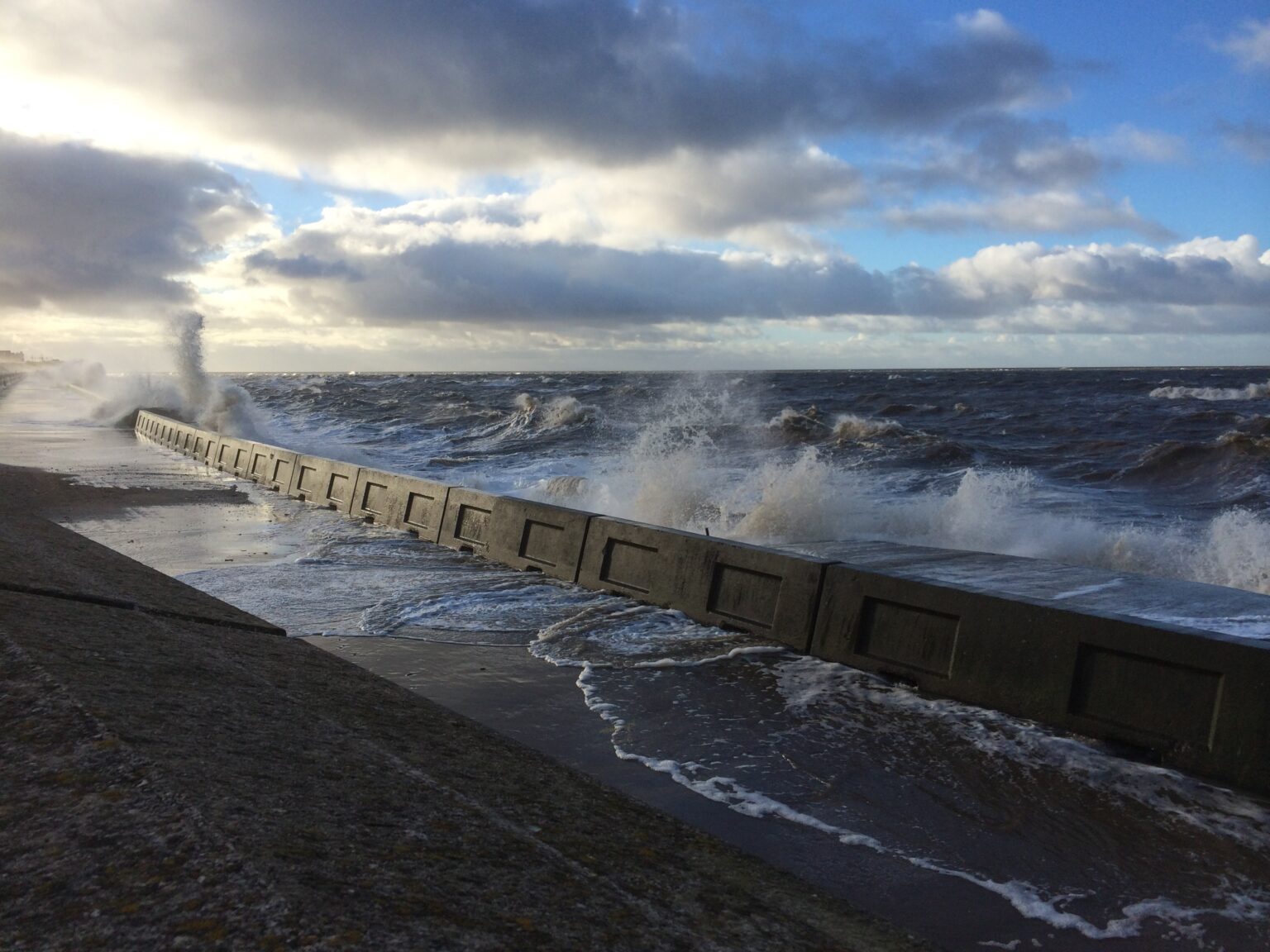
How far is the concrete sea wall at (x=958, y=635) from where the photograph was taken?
392cm

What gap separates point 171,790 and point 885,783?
284 centimetres

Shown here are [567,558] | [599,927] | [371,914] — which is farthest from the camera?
[567,558]

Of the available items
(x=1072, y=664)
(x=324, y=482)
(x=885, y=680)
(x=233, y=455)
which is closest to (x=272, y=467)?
(x=324, y=482)

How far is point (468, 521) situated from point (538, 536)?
1.31m

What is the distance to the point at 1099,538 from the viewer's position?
1066 cm

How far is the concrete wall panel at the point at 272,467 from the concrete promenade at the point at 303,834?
35.9ft

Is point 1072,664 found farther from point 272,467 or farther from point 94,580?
point 272,467

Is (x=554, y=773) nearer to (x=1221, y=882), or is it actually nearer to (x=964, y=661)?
(x=1221, y=882)

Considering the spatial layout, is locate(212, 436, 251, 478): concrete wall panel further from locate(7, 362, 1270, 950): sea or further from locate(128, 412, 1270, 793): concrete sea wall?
locate(128, 412, 1270, 793): concrete sea wall

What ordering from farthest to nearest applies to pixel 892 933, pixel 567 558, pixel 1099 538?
pixel 1099 538
pixel 567 558
pixel 892 933

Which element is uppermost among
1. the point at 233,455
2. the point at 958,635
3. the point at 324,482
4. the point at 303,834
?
the point at 958,635

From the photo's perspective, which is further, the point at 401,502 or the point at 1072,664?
the point at 401,502

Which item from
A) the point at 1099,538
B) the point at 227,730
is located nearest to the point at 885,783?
the point at 227,730

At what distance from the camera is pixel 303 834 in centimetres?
197
